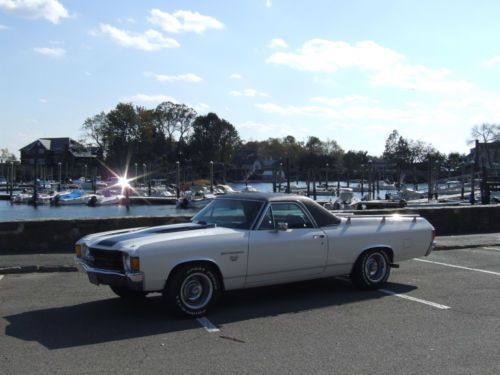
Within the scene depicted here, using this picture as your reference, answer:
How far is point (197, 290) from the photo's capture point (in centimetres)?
696

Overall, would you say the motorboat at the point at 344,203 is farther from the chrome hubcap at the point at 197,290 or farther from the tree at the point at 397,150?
the tree at the point at 397,150

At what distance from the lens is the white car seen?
6723 millimetres

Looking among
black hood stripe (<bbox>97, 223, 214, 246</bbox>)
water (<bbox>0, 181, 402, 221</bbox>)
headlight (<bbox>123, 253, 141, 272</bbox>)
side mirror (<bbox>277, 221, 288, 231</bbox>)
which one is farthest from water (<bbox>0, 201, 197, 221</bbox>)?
headlight (<bbox>123, 253, 141, 272</bbox>)

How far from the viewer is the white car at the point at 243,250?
6.72 m

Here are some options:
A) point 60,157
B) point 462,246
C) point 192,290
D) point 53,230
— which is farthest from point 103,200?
point 60,157

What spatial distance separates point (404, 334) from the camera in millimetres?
6227

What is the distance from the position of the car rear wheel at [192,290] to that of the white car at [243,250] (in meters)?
0.01

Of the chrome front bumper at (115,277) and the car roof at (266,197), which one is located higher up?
the car roof at (266,197)

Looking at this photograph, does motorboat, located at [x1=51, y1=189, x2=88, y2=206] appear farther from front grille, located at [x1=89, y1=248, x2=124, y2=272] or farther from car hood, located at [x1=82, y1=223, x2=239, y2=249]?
front grille, located at [x1=89, y1=248, x2=124, y2=272]

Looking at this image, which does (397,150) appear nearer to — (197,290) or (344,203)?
(344,203)

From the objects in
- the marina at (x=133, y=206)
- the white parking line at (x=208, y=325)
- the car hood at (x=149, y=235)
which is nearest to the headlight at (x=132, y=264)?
the car hood at (x=149, y=235)

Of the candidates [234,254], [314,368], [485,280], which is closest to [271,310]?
[234,254]

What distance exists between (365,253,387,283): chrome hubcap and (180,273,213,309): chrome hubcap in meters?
2.90

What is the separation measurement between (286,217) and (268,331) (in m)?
2.06
